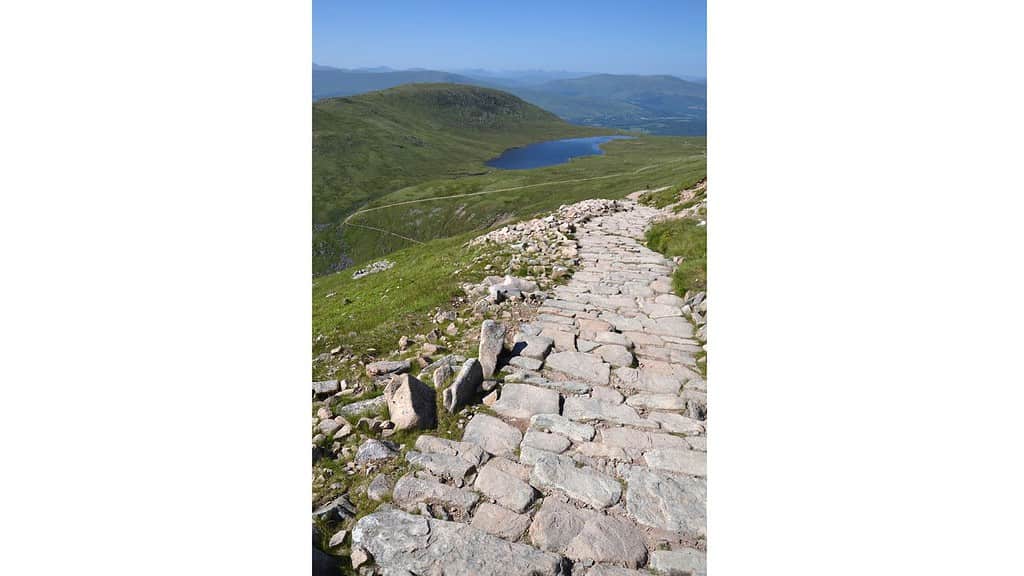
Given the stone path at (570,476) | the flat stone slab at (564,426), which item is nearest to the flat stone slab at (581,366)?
the stone path at (570,476)

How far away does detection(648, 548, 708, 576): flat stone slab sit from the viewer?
3.60m

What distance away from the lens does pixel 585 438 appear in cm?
525

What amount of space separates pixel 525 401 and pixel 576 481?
5.06ft

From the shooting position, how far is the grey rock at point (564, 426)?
5.30m

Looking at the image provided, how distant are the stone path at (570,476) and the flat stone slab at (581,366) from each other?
0.02 meters

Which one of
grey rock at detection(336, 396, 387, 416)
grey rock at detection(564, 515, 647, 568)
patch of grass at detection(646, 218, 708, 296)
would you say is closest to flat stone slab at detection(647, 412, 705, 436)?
grey rock at detection(564, 515, 647, 568)

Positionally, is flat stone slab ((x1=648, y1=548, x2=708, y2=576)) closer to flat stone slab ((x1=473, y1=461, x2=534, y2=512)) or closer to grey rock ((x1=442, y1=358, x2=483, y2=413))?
flat stone slab ((x1=473, y1=461, x2=534, y2=512))

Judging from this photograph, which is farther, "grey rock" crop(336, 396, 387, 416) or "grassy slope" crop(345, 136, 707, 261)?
"grassy slope" crop(345, 136, 707, 261)

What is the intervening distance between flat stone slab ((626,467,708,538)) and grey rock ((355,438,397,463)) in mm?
2097

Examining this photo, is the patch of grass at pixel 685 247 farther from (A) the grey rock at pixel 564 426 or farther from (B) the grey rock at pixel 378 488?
(B) the grey rock at pixel 378 488

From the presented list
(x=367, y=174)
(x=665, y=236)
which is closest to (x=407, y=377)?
(x=665, y=236)

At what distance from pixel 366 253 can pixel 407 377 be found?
80242mm

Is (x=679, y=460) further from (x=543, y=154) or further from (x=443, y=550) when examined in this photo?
(x=543, y=154)

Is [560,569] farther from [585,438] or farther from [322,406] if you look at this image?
[322,406]
